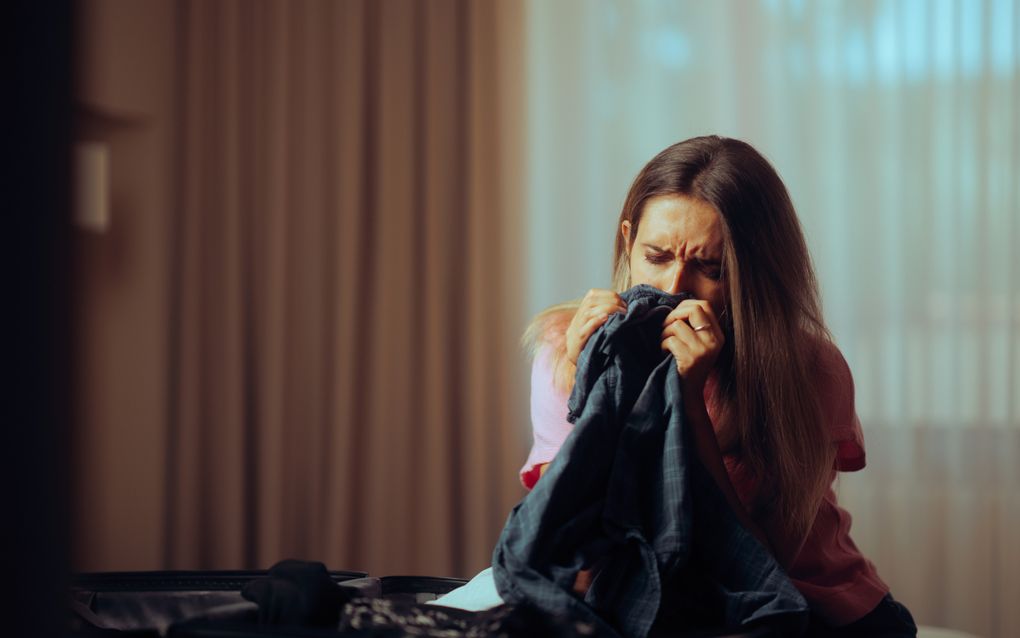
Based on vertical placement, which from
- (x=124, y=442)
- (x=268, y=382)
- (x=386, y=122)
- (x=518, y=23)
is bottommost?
(x=124, y=442)

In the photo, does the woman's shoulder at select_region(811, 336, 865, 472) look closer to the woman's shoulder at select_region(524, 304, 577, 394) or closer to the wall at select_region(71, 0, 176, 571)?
the woman's shoulder at select_region(524, 304, 577, 394)

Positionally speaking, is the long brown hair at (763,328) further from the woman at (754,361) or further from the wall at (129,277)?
the wall at (129,277)

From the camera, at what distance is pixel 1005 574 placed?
92.5 inches

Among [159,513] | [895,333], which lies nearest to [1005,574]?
[895,333]

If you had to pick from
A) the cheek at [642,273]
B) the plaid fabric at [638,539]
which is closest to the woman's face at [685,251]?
the cheek at [642,273]

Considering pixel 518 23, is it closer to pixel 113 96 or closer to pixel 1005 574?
pixel 113 96

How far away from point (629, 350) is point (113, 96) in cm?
184

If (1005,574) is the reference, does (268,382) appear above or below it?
above

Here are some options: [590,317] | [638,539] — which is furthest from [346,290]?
[638,539]

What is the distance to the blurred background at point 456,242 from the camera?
237cm

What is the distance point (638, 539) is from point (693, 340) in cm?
27

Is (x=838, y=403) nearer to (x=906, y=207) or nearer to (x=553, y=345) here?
(x=553, y=345)

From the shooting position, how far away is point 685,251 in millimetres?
1256

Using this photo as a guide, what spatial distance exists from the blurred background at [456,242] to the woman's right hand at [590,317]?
1.34 meters
